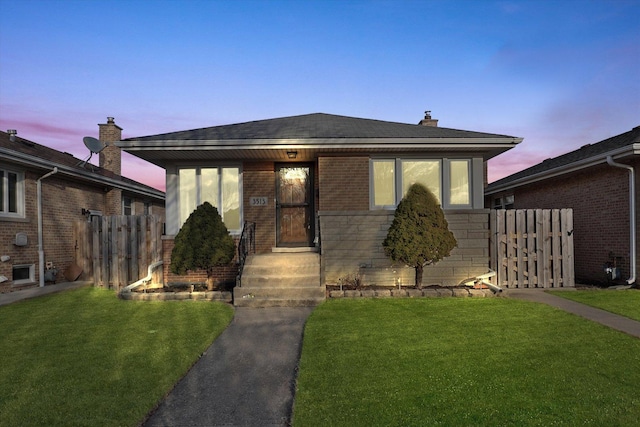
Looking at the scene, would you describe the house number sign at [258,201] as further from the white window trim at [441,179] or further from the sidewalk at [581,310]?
the sidewalk at [581,310]

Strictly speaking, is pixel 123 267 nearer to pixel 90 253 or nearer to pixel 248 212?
pixel 90 253

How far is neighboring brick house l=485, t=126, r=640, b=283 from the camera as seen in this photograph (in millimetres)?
8852

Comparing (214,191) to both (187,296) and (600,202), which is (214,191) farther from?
(600,202)

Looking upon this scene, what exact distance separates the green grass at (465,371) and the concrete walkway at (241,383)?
209 mm

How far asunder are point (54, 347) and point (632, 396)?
6.62m

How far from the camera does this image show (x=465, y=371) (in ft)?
12.2

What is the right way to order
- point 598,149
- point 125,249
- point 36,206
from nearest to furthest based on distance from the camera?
point 125,249
point 36,206
point 598,149

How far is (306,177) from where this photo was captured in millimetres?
10180

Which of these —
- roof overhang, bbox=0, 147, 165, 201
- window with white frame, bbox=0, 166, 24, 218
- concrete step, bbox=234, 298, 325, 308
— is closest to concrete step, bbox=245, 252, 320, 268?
concrete step, bbox=234, 298, 325, 308

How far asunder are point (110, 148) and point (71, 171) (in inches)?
247

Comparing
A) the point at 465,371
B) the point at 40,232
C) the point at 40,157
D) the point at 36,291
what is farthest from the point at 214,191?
the point at 465,371

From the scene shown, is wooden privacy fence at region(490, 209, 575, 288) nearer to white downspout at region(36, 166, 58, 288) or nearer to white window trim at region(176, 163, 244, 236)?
white window trim at region(176, 163, 244, 236)

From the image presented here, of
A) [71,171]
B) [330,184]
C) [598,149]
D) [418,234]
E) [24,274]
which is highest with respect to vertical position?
[598,149]

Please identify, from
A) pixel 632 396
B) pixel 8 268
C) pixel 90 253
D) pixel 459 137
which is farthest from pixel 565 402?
pixel 8 268
